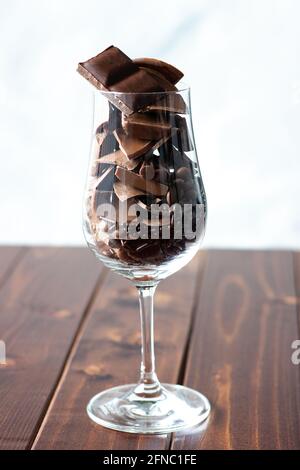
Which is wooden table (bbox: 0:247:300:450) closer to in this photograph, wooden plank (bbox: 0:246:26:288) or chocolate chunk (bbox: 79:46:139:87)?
wooden plank (bbox: 0:246:26:288)

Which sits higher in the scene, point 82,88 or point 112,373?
point 82,88

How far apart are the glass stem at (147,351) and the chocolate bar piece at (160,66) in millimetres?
248

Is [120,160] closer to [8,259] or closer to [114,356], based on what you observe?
[114,356]

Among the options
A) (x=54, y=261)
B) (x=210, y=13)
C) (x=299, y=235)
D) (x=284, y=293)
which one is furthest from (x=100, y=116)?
(x=299, y=235)

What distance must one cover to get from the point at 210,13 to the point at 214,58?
0.39 ft

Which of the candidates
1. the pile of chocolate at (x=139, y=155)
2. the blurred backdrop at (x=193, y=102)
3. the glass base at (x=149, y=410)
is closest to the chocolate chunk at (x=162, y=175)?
Answer: the pile of chocolate at (x=139, y=155)

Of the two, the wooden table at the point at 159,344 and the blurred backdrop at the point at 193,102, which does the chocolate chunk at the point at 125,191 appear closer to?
the wooden table at the point at 159,344

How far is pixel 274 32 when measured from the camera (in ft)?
7.88

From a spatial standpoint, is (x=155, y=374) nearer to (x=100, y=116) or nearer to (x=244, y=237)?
(x=100, y=116)

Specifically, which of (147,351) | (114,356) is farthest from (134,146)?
(114,356)

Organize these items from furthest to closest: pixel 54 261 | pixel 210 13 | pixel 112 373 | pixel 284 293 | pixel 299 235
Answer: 1. pixel 299 235
2. pixel 210 13
3. pixel 54 261
4. pixel 284 293
5. pixel 112 373

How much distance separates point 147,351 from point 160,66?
337 mm

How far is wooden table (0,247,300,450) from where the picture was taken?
1.00 metres

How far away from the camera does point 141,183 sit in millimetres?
963
